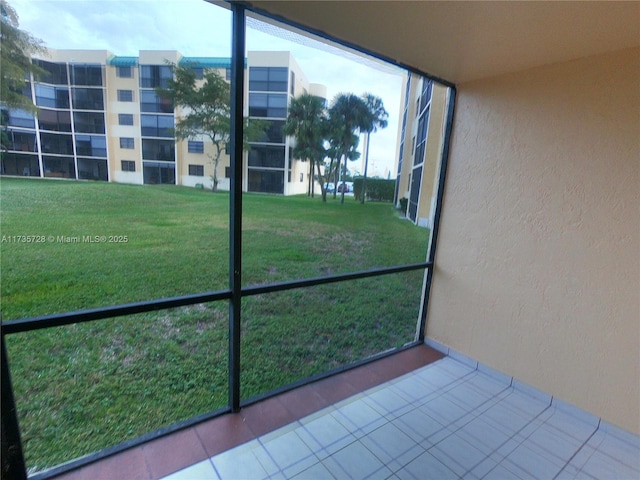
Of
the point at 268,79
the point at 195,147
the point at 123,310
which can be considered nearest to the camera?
the point at 123,310

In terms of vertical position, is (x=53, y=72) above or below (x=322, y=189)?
above

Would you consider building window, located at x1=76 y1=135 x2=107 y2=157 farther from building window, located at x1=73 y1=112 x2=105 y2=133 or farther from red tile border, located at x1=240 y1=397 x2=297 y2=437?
red tile border, located at x1=240 y1=397 x2=297 y2=437

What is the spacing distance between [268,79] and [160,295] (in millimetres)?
2612

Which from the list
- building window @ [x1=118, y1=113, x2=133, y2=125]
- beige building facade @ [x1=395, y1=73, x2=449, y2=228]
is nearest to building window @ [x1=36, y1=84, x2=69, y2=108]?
building window @ [x1=118, y1=113, x2=133, y2=125]

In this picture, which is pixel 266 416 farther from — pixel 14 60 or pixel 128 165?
pixel 14 60

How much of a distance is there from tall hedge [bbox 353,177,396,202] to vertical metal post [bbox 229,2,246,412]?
2.12 meters

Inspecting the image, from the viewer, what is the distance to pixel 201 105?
6.93ft

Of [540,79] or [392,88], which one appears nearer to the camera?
[540,79]

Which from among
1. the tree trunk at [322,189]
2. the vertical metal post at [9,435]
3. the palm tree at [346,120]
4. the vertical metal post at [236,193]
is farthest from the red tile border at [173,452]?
the palm tree at [346,120]

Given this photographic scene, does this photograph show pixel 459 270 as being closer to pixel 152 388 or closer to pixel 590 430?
pixel 590 430

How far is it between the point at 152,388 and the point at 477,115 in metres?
3.01

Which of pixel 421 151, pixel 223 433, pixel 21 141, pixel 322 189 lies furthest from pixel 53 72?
pixel 421 151

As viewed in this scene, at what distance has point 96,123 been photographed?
1.64 m

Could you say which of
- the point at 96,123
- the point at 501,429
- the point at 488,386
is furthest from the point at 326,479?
the point at 96,123
